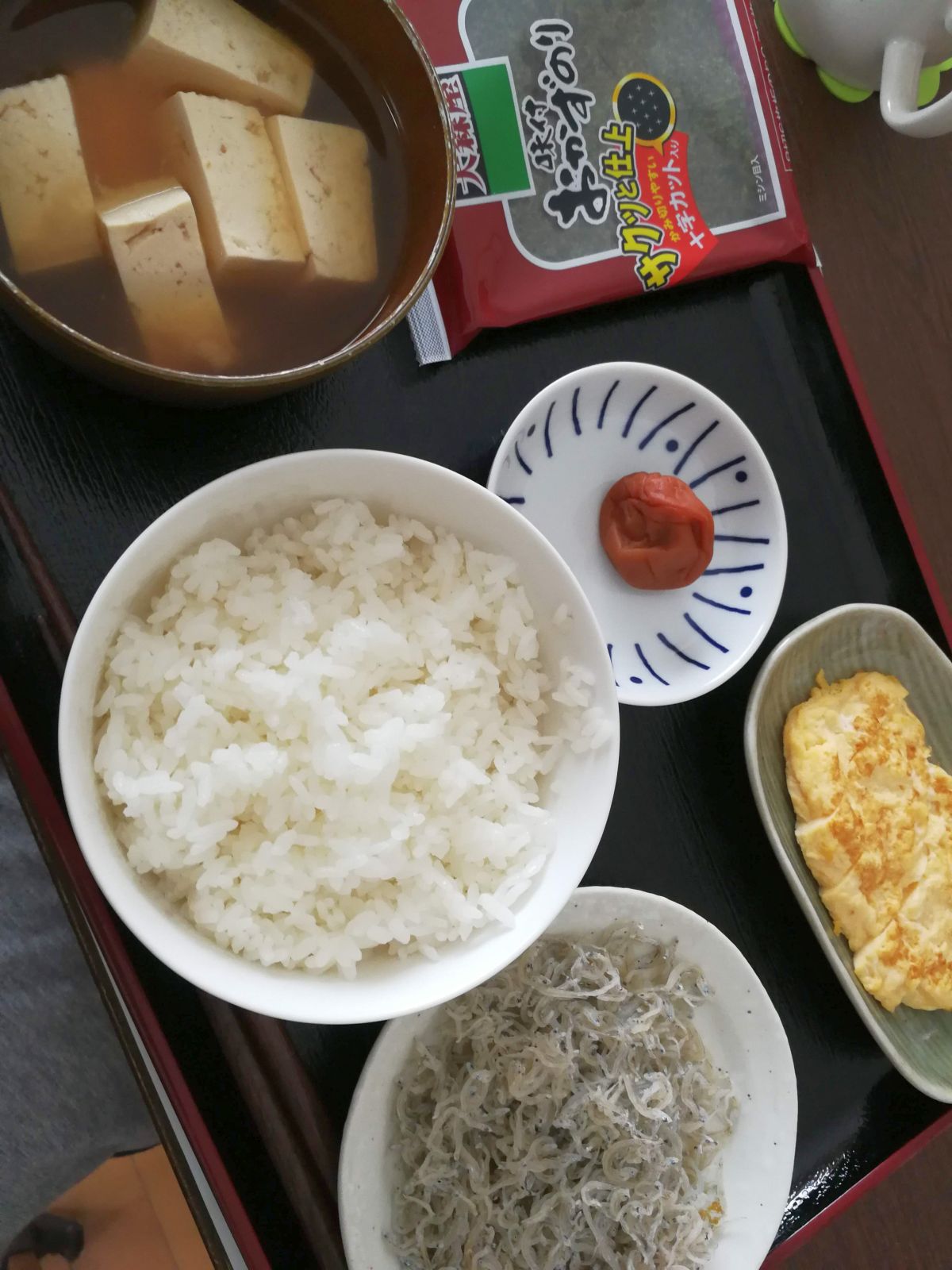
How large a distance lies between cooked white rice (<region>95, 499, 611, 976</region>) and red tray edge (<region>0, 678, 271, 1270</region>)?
0.63 ft

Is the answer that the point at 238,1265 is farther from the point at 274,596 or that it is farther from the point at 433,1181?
the point at 274,596

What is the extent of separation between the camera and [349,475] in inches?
47.8

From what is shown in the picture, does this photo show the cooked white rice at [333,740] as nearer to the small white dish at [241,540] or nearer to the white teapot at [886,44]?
the small white dish at [241,540]

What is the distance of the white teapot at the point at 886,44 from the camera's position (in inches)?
59.1

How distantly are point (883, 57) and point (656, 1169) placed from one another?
177cm

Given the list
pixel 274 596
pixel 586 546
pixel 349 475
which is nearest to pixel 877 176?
pixel 586 546

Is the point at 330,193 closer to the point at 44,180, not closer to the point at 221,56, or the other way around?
the point at 221,56

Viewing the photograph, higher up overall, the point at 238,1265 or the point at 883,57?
the point at 883,57

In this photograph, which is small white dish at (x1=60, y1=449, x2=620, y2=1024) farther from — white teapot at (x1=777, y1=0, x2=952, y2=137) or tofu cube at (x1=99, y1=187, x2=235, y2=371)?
white teapot at (x1=777, y1=0, x2=952, y2=137)

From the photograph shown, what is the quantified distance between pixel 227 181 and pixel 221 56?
0.57ft

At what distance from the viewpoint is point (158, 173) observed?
4.09 feet

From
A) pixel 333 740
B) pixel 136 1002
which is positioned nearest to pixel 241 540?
pixel 333 740

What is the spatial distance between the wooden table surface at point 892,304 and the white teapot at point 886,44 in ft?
0.27

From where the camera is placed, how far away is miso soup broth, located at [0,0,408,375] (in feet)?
3.93
